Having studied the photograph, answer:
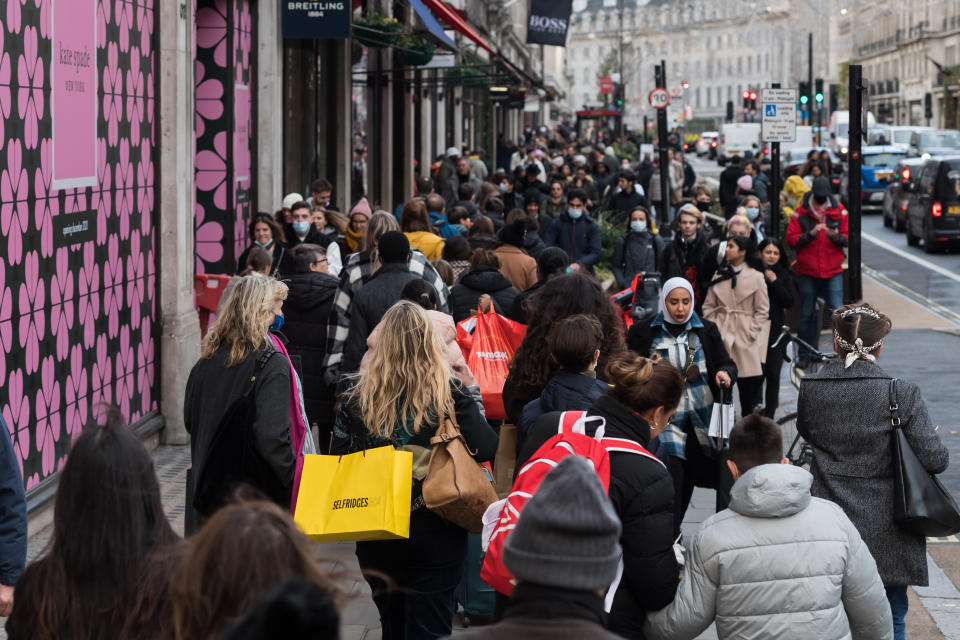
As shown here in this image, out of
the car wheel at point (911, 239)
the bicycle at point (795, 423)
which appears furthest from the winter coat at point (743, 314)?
the car wheel at point (911, 239)

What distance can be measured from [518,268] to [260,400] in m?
5.15

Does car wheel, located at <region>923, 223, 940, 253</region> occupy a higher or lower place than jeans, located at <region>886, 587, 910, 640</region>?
higher

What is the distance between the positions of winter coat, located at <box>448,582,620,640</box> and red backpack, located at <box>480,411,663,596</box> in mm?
1725

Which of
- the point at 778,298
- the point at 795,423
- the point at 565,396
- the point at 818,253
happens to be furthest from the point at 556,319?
the point at 818,253

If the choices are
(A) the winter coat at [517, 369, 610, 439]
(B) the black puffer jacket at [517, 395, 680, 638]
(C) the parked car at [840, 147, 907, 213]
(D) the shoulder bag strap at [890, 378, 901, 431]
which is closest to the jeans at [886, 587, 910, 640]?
(D) the shoulder bag strap at [890, 378, 901, 431]

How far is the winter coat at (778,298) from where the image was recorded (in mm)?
11180

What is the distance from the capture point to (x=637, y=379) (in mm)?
4867

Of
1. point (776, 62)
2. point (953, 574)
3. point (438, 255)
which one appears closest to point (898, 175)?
point (438, 255)

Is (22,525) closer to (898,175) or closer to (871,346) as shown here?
(871,346)

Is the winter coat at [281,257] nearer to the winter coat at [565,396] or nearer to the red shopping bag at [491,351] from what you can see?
the red shopping bag at [491,351]

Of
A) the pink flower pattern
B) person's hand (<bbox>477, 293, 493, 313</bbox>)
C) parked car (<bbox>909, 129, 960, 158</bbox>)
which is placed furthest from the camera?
parked car (<bbox>909, 129, 960, 158</bbox>)

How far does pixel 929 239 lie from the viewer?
93.9ft

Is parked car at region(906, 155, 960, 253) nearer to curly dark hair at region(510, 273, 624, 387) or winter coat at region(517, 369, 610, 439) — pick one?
curly dark hair at region(510, 273, 624, 387)

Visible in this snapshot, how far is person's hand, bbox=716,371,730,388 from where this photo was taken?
7629mm
